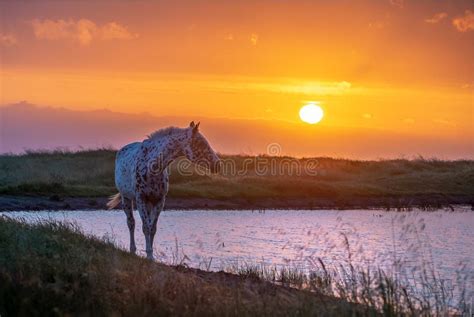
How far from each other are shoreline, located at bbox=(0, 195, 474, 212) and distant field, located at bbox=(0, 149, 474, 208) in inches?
6.5

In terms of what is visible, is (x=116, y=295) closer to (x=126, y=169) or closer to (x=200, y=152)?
(x=200, y=152)

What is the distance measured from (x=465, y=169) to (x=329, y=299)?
33.2 meters

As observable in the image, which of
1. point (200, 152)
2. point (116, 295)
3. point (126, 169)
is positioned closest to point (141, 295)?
point (116, 295)

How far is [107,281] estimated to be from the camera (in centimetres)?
815

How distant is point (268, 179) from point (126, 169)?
18.4 metres

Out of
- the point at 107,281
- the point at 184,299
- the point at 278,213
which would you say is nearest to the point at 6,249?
the point at 107,281

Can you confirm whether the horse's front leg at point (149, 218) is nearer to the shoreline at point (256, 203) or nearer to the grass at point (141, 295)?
the grass at point (141, 295)

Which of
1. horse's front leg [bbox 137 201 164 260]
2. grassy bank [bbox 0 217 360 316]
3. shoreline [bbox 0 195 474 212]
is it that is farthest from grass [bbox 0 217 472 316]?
shoreline [bbox 0 195 474 212]

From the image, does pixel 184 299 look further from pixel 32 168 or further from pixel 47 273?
pixel 32 168

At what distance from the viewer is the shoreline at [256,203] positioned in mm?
25203

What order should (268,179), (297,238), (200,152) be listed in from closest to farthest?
(200,152) < (297,238) < (268,179)

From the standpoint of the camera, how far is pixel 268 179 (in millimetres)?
32250

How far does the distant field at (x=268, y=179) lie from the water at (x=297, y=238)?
Answer: 9.82 ft

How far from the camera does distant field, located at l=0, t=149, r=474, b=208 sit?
29.1m
